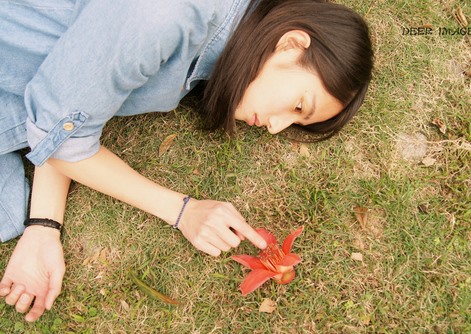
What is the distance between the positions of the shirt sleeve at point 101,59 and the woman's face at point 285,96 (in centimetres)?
34

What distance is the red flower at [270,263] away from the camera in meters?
2.15

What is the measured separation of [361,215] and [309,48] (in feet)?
3.21

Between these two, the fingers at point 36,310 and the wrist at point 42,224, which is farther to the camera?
the wrist at point 42,224

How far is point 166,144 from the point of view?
8.72ft

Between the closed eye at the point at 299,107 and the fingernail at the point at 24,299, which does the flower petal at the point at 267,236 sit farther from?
the fingernail at the point at 24,299

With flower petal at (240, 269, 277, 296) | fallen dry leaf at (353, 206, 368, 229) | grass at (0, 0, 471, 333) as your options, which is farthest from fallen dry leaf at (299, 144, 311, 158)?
flower petal at (240, 269, 277, 296)

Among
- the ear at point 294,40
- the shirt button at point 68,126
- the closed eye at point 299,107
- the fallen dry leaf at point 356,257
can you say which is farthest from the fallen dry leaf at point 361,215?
the shirt button at point 68,126

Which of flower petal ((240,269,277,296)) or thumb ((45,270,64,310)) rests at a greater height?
flower petal ((240,269,277,296))

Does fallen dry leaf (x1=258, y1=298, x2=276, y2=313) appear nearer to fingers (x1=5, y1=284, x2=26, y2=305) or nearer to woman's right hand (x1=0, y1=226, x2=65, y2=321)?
woman's right hand (x1=0, y1=226, x2=65, y2=321)

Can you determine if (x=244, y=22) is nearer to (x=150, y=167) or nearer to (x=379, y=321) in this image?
(x=150, y=167)

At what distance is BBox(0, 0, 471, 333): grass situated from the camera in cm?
238

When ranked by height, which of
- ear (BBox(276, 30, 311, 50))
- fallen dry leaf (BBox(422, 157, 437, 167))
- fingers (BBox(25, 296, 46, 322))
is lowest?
fingers (BBox(25, 296, 46, 322))

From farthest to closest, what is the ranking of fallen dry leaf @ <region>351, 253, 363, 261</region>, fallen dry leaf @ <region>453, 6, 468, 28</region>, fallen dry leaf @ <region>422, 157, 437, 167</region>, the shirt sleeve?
fallen dry leaf @ <region>453, 6, 468, 28</region>, fallen dry leaf @ <region>422, 157, 437, 167</region>, fallen dry leaf @ <region>351, 253, 363, 261</region>, the shirt sleeve

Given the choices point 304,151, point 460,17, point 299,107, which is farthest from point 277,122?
point 460,17
